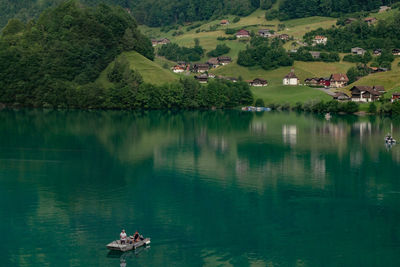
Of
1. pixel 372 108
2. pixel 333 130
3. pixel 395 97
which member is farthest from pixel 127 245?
pixel 395 97

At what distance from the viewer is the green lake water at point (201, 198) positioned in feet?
165

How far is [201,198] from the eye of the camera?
6856 centimetres

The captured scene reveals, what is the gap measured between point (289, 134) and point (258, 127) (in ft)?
56.8

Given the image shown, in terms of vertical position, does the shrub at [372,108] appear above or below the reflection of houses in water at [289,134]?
above

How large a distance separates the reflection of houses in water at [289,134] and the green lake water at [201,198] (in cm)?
43

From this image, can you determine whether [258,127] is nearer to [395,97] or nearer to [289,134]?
[289,134]

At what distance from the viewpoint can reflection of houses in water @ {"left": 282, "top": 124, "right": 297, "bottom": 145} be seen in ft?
385

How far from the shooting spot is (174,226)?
5706 centimetres

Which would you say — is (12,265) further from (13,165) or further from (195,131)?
(195,131)

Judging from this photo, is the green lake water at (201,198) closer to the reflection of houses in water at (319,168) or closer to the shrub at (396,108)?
the reflection of houses in water at (319,168)

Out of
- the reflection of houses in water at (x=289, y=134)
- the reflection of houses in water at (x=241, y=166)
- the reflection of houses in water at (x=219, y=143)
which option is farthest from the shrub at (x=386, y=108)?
the reflection of houses in water at (x=241, y=166)

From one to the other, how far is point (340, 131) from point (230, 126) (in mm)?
29342

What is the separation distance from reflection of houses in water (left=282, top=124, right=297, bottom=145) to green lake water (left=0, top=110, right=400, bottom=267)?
0.43 m

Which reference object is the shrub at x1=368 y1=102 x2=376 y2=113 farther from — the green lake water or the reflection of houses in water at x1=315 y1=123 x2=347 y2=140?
the green lake water
